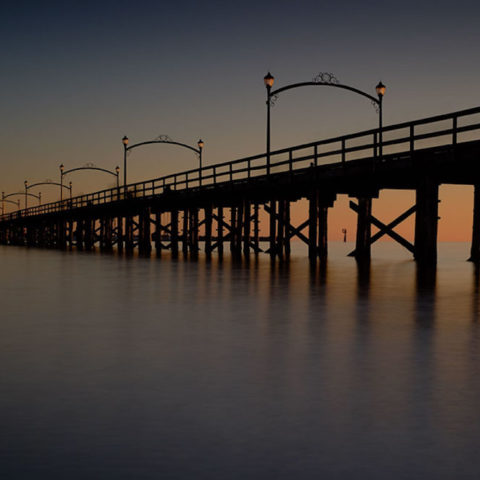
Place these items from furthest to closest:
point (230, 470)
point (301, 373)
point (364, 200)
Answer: point (364, 200) → point (301, 373) → point (230, 470)

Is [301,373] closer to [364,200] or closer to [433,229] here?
[433,229]

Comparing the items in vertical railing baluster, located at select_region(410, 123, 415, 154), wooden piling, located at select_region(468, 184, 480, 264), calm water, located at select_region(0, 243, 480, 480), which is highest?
vertical railing baluster, located at select_region(410, 123, 415, 154)

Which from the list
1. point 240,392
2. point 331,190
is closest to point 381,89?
point 331,190

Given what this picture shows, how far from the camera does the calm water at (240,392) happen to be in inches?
164

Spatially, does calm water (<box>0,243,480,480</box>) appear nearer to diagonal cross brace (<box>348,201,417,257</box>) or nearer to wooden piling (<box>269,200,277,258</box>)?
diagonal cross brace (<box>348,201,417,257</box>)

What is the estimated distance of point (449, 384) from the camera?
623cm

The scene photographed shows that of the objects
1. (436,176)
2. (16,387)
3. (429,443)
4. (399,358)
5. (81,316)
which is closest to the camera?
(429,443)

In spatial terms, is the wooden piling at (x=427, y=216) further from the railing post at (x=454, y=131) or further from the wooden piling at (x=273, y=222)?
the wooden piling at (x=273, y=222)

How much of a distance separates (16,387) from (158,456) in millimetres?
2239

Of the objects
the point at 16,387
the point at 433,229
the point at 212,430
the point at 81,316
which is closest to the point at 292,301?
the point at 81,316

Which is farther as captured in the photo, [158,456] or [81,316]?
[81,316]

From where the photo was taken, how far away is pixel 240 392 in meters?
5.91

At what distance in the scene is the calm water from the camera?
13.6 feet

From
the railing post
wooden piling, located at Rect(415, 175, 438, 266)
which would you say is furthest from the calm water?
wooden piling, located at Rect(415, 175, 438, 266)
